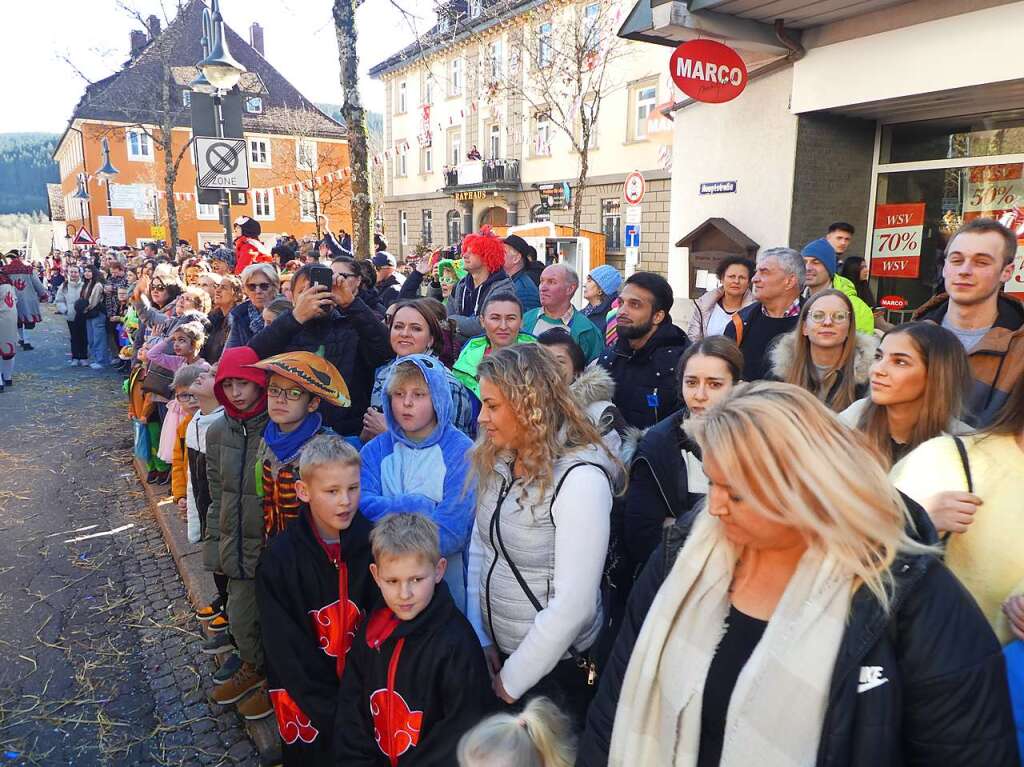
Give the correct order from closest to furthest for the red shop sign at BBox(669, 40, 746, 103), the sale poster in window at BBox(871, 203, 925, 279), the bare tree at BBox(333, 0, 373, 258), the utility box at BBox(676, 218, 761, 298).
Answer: the bare tree at BBox(333, 0, 373, 258)
the red shop sign at BBox(669, 40, 746, 103)
the sale poster in window at BBox(871, 203, 925, 279)
the utility box at BBox(676, 218, 761, 298)

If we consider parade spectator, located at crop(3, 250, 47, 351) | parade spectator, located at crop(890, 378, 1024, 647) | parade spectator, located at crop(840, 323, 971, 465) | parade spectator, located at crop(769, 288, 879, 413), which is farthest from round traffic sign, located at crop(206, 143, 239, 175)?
parade spectator, located at crop(3, 250, 47, 351)

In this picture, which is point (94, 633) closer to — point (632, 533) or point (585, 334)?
point (632, 533)

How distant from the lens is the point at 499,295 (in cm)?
404

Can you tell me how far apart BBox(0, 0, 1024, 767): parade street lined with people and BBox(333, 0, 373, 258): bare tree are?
0.04 m

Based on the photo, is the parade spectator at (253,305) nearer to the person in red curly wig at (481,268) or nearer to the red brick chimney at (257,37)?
the person in red curly wig at (481,268)

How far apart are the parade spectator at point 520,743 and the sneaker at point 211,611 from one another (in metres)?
2.67

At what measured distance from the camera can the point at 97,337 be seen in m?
13.2

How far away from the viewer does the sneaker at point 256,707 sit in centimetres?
325

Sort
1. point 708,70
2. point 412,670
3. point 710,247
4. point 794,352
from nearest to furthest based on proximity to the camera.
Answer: point 412,670 < point 794,352 < point 708,70 < point 710,247

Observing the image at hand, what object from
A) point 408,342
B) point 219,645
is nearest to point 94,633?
point 219,645

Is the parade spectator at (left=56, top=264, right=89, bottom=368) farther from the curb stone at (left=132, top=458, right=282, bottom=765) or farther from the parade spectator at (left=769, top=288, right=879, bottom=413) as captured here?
the parade spectator at (left=769, top=288, right=879, bottom=413)

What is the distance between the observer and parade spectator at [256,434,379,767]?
8.61ft

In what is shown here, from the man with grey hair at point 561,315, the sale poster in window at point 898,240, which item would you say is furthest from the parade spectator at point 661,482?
the sale poster in window at point 898,240

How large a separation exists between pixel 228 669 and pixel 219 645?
298 millimetres
